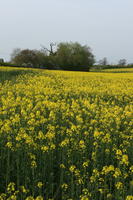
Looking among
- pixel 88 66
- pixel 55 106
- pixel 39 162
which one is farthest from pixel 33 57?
pixel 39 162

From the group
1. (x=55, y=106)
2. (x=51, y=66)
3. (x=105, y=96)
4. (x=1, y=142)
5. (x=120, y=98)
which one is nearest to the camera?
(x=1, y=142)

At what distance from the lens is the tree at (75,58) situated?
198ft

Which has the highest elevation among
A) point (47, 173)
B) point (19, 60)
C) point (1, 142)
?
point (19, 60)

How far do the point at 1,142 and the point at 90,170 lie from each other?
1.95 metres

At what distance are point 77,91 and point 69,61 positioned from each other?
4720 centimetres

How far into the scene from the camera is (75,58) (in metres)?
60.2

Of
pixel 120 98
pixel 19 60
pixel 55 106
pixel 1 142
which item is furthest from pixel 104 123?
pixel 19 60

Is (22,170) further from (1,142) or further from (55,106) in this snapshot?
(55,106)

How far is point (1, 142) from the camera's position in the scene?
223 inches

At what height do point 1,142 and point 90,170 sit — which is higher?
point 1,142

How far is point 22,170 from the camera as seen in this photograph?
194 inches

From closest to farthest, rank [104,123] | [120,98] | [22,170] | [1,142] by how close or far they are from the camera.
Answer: [22,170] → [1,142] → [104,123] → [120,98]

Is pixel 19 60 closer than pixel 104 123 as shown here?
No

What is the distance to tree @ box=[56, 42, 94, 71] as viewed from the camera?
60.2 m
